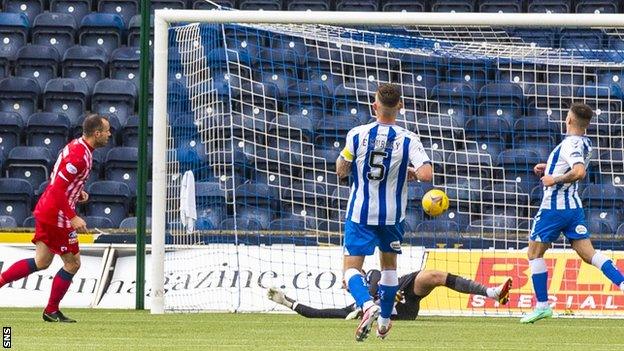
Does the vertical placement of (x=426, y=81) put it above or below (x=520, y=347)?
above

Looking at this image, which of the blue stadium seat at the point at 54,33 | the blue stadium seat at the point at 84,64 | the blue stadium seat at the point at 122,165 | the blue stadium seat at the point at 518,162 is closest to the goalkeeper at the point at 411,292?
the blue stadium seat at the point at 518,162

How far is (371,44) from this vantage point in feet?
47.2

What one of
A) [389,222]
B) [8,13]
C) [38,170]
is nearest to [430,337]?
[389,222]

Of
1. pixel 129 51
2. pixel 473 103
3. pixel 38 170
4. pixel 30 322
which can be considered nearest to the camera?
pixel 30 322

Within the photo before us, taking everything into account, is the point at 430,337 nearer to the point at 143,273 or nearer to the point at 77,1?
the point at 143,273

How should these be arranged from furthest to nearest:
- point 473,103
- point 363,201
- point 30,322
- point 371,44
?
1. point 473,103
2. point 371,44
3. point 30,322
4. point 363,201

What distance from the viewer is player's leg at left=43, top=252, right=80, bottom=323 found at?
37.8 ft

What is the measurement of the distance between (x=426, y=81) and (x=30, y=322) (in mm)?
6040

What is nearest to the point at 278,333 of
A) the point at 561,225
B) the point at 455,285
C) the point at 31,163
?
the point at 455,285

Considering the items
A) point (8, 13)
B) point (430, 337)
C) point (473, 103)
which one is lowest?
point (430, 337)

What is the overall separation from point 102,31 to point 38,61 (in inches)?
42.0

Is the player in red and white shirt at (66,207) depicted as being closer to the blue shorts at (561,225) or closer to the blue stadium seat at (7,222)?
the blue shorts at (561,225)

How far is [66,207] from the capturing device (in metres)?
11.5

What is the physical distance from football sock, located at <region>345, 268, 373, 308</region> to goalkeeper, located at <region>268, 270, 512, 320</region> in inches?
101
